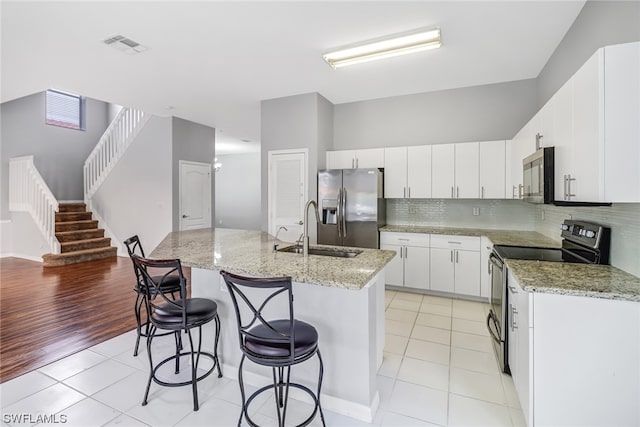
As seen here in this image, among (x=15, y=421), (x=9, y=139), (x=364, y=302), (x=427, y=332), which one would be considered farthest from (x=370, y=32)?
(x=9, y=139)

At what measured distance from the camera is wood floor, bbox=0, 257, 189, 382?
2.69m

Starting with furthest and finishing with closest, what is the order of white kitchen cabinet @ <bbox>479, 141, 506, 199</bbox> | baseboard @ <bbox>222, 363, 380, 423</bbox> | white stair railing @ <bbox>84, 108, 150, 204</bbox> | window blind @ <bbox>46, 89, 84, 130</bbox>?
window blind @ <bbox>46, 89, 84, 130</bbox> → white stair railing @ <bbox>84, 108, 150, 204</bbox> → white kitchen cabinet @ <bbox>479, 141, 506, 199</bbox> → baseboard @ <bbox>222, 363, 380, 423</bbox>

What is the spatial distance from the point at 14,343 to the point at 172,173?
360 cm

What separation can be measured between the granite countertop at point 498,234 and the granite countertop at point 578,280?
1.01 m

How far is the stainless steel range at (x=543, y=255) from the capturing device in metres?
2.07

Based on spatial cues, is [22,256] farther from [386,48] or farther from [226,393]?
[386,48]

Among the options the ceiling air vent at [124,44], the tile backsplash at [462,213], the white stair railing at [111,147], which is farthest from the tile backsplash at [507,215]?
the white stair railing at [111,147]

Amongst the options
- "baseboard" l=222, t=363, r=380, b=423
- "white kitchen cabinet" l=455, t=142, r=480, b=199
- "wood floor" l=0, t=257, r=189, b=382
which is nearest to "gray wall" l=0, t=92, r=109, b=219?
"wood floor" l=0, t=257, r=189, b=382

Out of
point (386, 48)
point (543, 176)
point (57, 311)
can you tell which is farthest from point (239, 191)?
point (543, 176)

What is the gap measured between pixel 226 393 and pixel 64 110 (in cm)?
863

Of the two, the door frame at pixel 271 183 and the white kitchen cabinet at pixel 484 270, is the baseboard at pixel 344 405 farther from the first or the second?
the door frame at pixel 271 183

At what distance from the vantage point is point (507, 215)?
4.16 meters

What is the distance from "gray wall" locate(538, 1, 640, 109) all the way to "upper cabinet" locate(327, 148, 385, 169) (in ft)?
6.83

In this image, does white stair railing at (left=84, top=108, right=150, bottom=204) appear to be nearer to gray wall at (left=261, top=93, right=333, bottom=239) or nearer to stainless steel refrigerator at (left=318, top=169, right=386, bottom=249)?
gray wall at (left=261, top=93, right=333, bottom=239)
